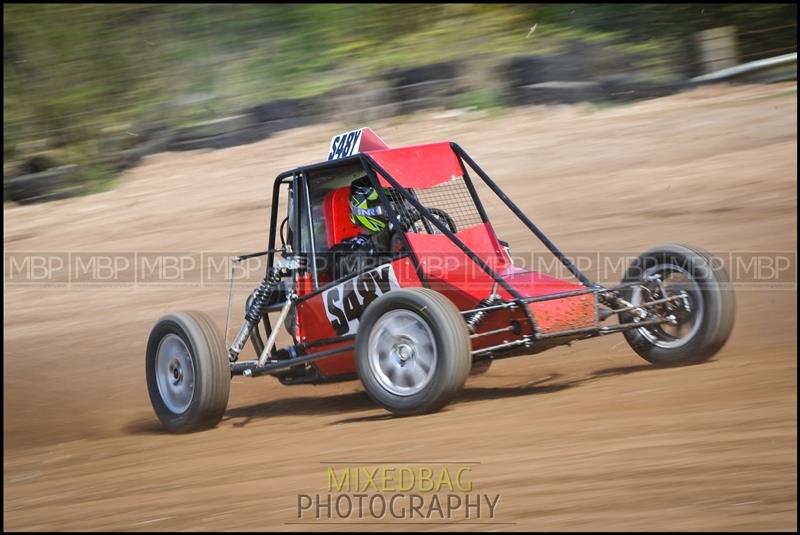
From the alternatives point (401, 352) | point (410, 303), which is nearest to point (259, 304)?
point (401, 352)

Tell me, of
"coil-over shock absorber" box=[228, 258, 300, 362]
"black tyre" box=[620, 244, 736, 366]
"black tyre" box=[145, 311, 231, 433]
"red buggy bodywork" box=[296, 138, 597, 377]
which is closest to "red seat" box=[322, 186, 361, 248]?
"red buggy bodywork" box=[296, 138, 597, 377]

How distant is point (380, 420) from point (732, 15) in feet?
34.1

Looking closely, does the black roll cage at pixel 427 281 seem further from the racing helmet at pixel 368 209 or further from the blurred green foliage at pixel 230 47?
the blurred green foliage at pixel 230 47

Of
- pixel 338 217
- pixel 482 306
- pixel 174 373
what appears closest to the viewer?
pixel 482 306

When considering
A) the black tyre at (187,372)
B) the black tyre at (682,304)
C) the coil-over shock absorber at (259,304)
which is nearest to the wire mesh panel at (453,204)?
the coil-over shock absorber at (259,304)

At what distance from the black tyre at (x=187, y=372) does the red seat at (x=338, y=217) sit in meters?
0.96

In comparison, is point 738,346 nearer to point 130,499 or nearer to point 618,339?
point 618,339

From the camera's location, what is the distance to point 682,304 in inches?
245

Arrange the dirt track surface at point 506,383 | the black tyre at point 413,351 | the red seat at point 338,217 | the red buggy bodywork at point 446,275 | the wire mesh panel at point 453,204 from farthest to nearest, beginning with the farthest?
the red seat at point 338,217
the wire mesh panel at point 453,204
the red buggy bodywork at point 446,275
the black tyre at point 413,351
the dirt track surface at point 506,383

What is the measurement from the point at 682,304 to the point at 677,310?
6 centimetres

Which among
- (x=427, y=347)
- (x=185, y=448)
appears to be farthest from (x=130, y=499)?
(x=427, y=347)

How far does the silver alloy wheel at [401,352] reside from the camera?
5.46 meters

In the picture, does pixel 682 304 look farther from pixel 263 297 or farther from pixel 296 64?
pixel 296 64

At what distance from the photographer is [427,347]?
546 centimetres
